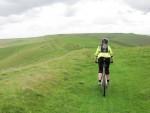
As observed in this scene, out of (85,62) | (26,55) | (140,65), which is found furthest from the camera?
(26,55)

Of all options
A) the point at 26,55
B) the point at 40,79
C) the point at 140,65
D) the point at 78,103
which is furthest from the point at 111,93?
the point at 26,55

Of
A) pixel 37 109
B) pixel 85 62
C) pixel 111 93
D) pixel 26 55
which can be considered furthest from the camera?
pixel 26 55

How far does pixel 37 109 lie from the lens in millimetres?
19453

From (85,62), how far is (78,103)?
15649 mm

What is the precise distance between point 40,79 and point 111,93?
487 centimetres

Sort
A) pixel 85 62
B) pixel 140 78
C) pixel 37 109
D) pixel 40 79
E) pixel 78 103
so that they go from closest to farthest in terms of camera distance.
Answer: pixel 37 109, pixel 78 103, pixel 40 79, pixel 140 78, pixel 85 62

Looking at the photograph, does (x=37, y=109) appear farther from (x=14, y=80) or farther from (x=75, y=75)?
(x=75, y=75)

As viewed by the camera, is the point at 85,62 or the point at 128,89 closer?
the point at 128,89

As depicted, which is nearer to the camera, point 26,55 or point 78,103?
point 78,103

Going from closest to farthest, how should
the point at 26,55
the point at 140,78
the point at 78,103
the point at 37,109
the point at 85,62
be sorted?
the point at 37,109 < the point at 78,103 < the point at 140,78 < the point at 85,62 < the point at 26,55

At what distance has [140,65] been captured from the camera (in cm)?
3431

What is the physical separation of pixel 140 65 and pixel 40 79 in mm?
12122

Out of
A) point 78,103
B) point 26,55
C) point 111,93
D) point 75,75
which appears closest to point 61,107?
point 78,103

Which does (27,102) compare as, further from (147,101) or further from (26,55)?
(26,55)
